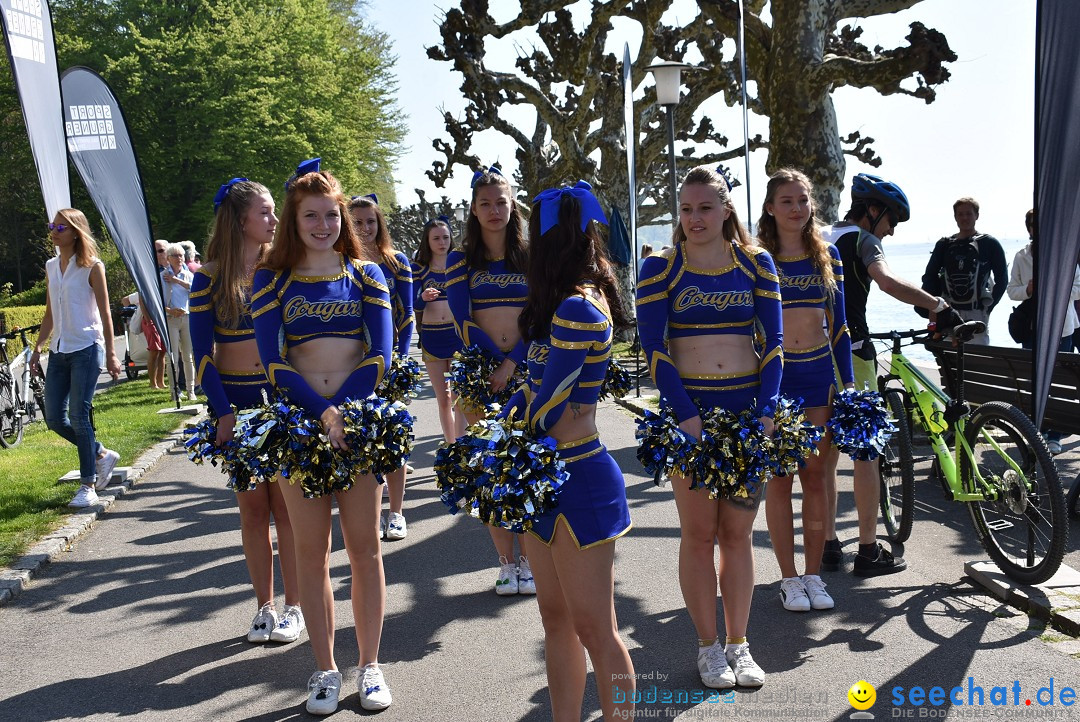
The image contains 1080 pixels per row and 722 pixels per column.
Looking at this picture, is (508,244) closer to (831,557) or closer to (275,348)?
(275,348)

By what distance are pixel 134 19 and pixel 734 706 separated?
3998 centimetres

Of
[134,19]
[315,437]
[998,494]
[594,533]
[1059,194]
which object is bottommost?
[998,494]

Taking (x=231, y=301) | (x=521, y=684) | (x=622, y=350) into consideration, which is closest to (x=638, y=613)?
(x=521, y=684)

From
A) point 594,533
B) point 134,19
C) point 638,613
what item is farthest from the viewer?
point 134,19

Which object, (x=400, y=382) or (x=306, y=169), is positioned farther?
(x=400, y=382)

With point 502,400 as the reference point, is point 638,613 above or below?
below

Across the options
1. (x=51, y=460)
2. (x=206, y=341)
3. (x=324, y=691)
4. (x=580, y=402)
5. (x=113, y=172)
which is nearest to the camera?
(x=580, y=402)

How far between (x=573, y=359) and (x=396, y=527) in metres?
4.13

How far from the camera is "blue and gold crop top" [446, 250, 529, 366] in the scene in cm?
551

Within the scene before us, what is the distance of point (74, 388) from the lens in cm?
769

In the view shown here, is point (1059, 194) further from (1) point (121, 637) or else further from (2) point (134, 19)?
(2) point (134, 19)

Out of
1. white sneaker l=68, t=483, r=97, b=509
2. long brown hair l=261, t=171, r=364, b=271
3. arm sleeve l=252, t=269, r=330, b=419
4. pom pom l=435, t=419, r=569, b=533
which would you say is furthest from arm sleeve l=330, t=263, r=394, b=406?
white sneaker l=68, t=483, r=97, b=509

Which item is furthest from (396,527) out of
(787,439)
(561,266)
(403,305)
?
(561,266)

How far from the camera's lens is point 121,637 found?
5.09 meters
